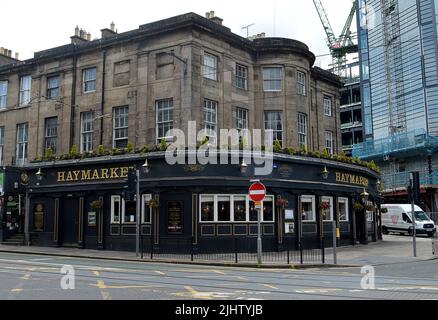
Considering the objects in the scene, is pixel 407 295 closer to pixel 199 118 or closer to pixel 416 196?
pixel 416 196

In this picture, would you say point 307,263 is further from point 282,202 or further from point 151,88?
point 151,88

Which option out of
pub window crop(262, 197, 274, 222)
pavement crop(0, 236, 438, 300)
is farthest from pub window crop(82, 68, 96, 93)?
pavement crop(0, 236, 438, 300)

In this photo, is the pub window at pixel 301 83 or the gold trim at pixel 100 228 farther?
the pub window at pixel 301 83

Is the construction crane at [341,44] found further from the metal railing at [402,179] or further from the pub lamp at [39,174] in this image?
the pub lamp at [39,174]

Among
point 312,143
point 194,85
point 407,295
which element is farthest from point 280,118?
point 407,295

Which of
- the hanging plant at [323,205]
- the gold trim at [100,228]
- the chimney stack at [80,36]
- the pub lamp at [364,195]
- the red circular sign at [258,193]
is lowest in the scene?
the gold trim at [100,228]

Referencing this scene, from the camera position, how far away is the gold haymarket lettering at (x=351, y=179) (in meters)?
28.6

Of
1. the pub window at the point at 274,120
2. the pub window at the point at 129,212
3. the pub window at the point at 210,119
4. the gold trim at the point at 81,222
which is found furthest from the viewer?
the pub window at the point at 274,120

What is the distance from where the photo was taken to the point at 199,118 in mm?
27031

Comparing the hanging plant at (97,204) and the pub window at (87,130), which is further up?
the pub window at (87,130)

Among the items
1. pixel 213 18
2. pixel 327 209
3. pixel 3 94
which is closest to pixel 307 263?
pixel 327 209

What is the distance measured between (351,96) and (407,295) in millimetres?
77374

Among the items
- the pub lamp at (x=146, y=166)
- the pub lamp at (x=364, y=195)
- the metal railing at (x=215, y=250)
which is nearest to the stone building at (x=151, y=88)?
the pub lamp at (x=146, y=166)

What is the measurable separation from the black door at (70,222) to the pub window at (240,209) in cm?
952
